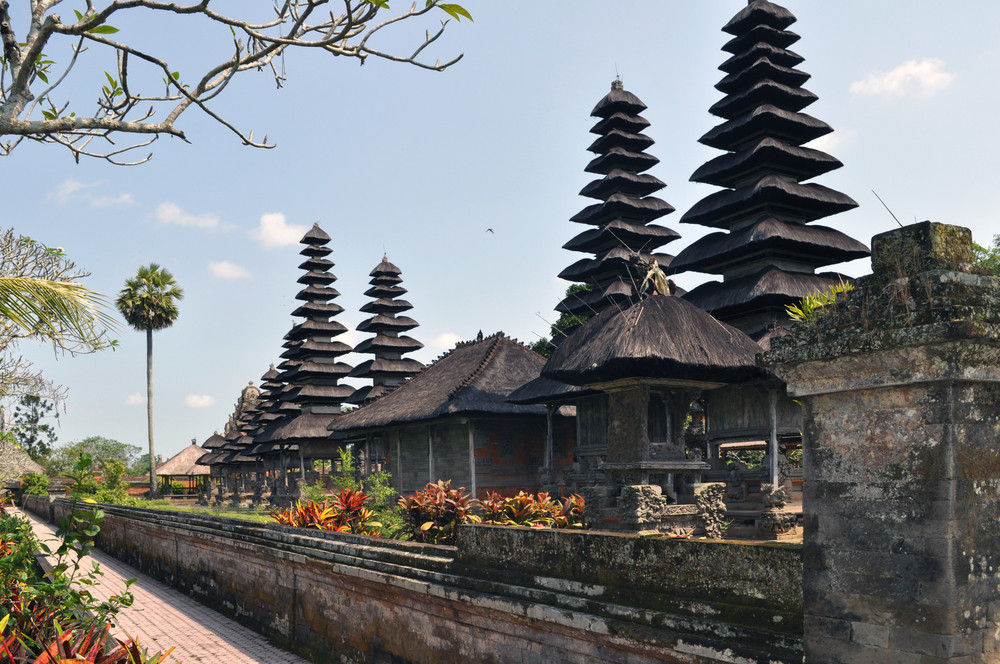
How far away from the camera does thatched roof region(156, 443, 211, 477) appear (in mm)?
72188

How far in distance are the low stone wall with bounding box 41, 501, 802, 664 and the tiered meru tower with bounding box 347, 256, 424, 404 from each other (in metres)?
33.1

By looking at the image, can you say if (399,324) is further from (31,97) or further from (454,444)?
(31,97)

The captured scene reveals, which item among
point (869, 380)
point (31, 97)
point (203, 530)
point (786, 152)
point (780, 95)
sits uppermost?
point (780, 95)

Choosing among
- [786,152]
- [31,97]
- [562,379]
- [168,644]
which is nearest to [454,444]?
[562,379]

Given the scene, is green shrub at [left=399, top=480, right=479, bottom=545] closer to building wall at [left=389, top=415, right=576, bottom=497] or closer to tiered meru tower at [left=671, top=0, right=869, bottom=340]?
tiered meru tower at [left=671, top=0, right=869, bottom=340]

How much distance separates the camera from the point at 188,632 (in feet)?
40.8

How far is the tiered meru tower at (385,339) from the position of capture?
46.4 meters

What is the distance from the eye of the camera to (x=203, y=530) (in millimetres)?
14867

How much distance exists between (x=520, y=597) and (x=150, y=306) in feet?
183

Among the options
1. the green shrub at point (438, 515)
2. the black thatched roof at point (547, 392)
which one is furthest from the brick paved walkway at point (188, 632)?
the black thatched roof at point (547, 392)

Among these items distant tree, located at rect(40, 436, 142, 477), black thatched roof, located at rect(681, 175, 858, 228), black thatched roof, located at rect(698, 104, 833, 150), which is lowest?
distant tree, located at rect(40, 436, 142, 477)

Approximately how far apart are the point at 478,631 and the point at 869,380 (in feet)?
15.0

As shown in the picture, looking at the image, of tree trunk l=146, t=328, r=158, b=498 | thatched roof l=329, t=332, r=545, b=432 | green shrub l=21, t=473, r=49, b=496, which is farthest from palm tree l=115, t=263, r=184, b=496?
thatched roof l=329, t=332, r=545, b=432

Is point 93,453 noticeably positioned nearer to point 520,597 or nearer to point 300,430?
point 300,430
